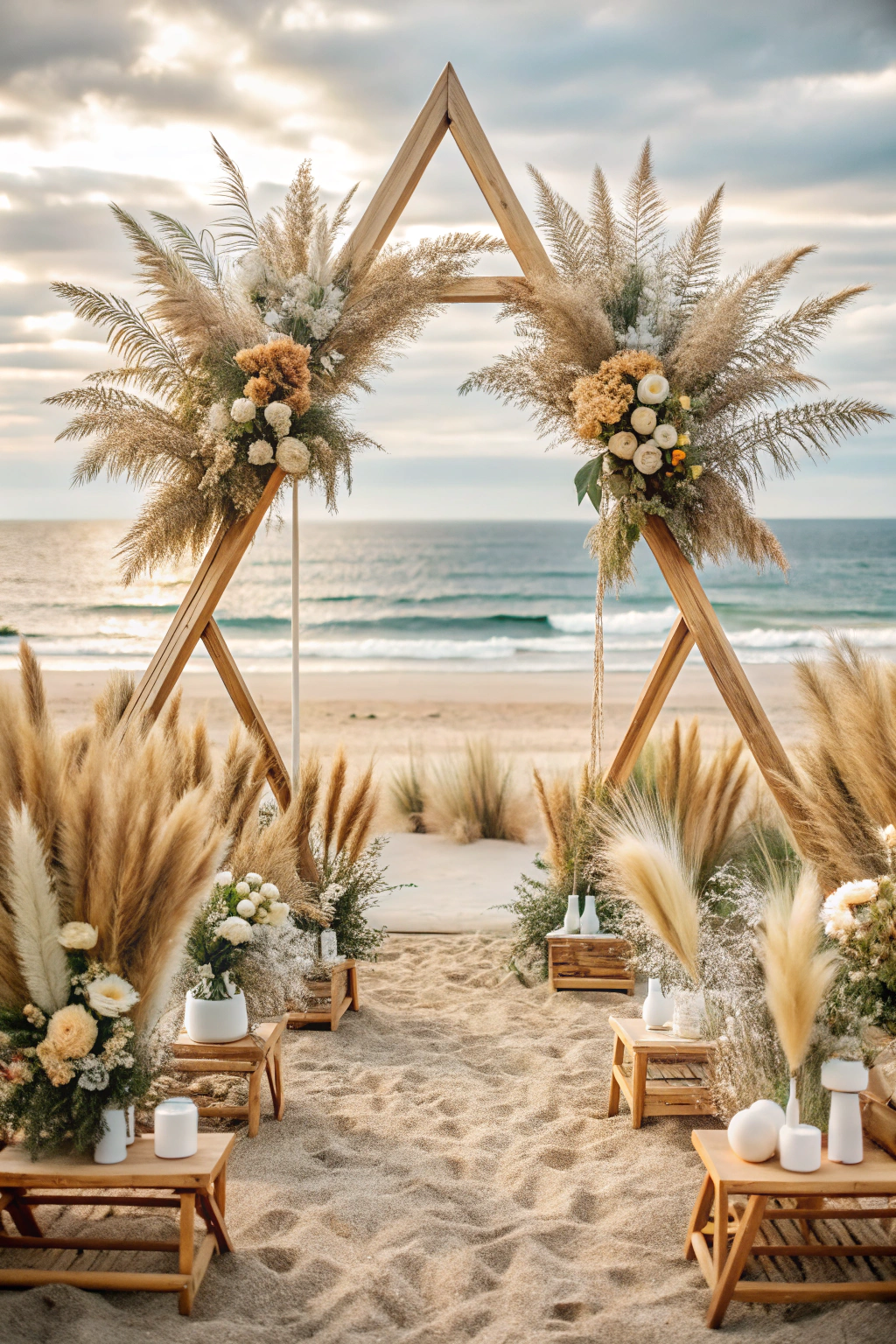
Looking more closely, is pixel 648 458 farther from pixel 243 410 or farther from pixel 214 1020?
pixel 214 1020

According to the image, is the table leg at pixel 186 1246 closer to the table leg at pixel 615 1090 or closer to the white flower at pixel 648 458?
the table leg at pixel 615 1090

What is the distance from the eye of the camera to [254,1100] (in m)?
2.95

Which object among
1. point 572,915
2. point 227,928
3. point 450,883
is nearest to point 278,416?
point 227,928

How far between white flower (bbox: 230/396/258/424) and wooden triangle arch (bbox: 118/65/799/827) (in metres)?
0.24

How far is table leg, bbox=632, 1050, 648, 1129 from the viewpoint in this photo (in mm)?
2953

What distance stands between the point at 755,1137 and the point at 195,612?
8.06 ft

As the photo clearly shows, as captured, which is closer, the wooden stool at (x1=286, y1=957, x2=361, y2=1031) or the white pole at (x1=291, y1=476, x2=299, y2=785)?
the wooden stool at (x1=286, y1=957, x2=361, y2=1031)

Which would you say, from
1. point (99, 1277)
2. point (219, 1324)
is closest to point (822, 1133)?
point (219, 1324)

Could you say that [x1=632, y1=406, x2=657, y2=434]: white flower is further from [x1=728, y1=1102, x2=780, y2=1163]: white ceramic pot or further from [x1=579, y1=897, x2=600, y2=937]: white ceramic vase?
[x1=728, y1=1102, x2=780, y2=1163]: white ceramic pot

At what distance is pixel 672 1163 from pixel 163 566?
254cm

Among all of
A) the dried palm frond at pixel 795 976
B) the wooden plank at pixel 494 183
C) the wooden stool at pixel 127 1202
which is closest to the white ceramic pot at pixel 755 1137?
the dried palm frond at pixel 795 976

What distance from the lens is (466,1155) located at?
9.45 feet

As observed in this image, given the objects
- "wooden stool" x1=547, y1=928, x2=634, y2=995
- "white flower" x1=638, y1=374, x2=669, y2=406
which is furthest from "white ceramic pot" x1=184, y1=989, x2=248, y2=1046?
"white flower" x1=638, y1=374, x2=669, y2=406

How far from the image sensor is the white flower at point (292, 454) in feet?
11.9
